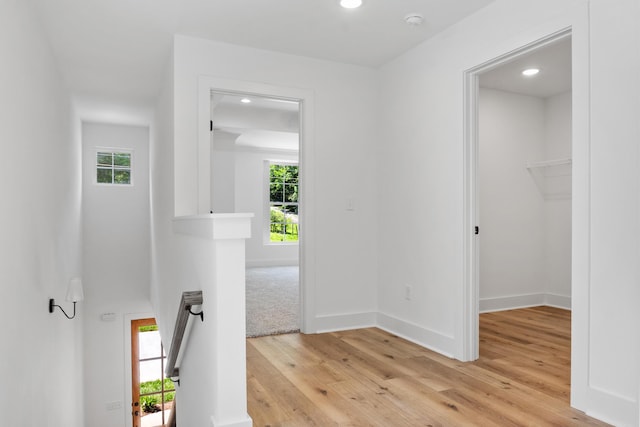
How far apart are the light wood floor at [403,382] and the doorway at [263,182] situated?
1.82 metres

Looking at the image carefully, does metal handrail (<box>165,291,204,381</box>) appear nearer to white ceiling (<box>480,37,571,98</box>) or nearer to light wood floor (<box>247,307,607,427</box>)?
light wood floor (<box>247,307,607,427</box>)

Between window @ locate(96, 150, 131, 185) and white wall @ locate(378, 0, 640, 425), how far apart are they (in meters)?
5.10

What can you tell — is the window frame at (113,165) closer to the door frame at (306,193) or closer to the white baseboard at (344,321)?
the door frame at (306,193)

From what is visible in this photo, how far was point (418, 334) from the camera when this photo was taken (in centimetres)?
343

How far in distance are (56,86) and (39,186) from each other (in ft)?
4.72

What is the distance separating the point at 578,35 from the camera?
7.34 ft

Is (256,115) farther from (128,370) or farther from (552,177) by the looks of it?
(128,370)

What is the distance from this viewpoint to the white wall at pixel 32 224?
231 cm

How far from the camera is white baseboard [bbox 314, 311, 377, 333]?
148 inches

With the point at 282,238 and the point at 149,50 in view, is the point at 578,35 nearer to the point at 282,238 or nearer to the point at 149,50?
the point at 149,50

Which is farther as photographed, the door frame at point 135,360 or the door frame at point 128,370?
the door frame at point 135,360

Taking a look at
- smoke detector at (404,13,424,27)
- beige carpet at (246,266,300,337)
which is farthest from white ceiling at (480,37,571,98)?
beige carpet at (246,266,300,337)

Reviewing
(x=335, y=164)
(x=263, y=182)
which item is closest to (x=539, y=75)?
(x=335, y=164)

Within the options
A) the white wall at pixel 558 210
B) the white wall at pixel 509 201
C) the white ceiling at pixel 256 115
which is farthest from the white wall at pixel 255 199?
the white wall at pixel 558 210
